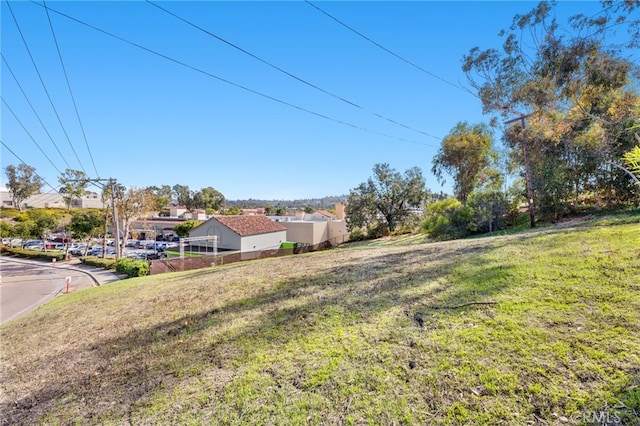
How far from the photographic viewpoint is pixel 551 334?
288 cm

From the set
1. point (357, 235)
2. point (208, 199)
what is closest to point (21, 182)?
point (208, 199)

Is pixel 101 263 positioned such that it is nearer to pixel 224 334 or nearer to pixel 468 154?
pixel 224 334

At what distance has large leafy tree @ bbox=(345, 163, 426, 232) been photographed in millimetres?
26484

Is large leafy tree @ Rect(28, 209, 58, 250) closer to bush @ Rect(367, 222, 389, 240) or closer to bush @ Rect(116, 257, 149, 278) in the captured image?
bush @ Rect(116, 257, 149, 278)

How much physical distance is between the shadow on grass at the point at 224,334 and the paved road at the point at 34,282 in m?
9.74

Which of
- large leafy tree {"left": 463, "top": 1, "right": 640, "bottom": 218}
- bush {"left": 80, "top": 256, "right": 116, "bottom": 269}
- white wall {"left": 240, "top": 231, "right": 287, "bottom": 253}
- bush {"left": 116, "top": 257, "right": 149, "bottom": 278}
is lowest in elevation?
bush {"left": 80, "top": 256, "right": 116, "bottom": 269}

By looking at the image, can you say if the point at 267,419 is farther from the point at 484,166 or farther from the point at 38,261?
the point at 38,261

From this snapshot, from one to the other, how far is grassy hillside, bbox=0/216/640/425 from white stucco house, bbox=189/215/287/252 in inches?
737

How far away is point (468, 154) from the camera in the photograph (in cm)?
2320

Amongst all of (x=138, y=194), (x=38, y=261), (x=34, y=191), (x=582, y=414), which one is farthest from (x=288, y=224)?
(x=34, y=191)

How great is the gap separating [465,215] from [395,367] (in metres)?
13.9

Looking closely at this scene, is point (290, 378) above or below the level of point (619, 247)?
below

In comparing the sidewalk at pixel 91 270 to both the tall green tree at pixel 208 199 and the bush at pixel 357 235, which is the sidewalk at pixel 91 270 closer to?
the bush at pixel 357 235

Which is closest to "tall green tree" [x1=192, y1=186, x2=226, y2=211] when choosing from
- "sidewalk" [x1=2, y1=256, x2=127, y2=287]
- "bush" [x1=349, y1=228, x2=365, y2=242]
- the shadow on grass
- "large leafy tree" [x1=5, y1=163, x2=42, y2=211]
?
"large leafy tree" [x1=5, y1=163, x2=42, y2=211]
